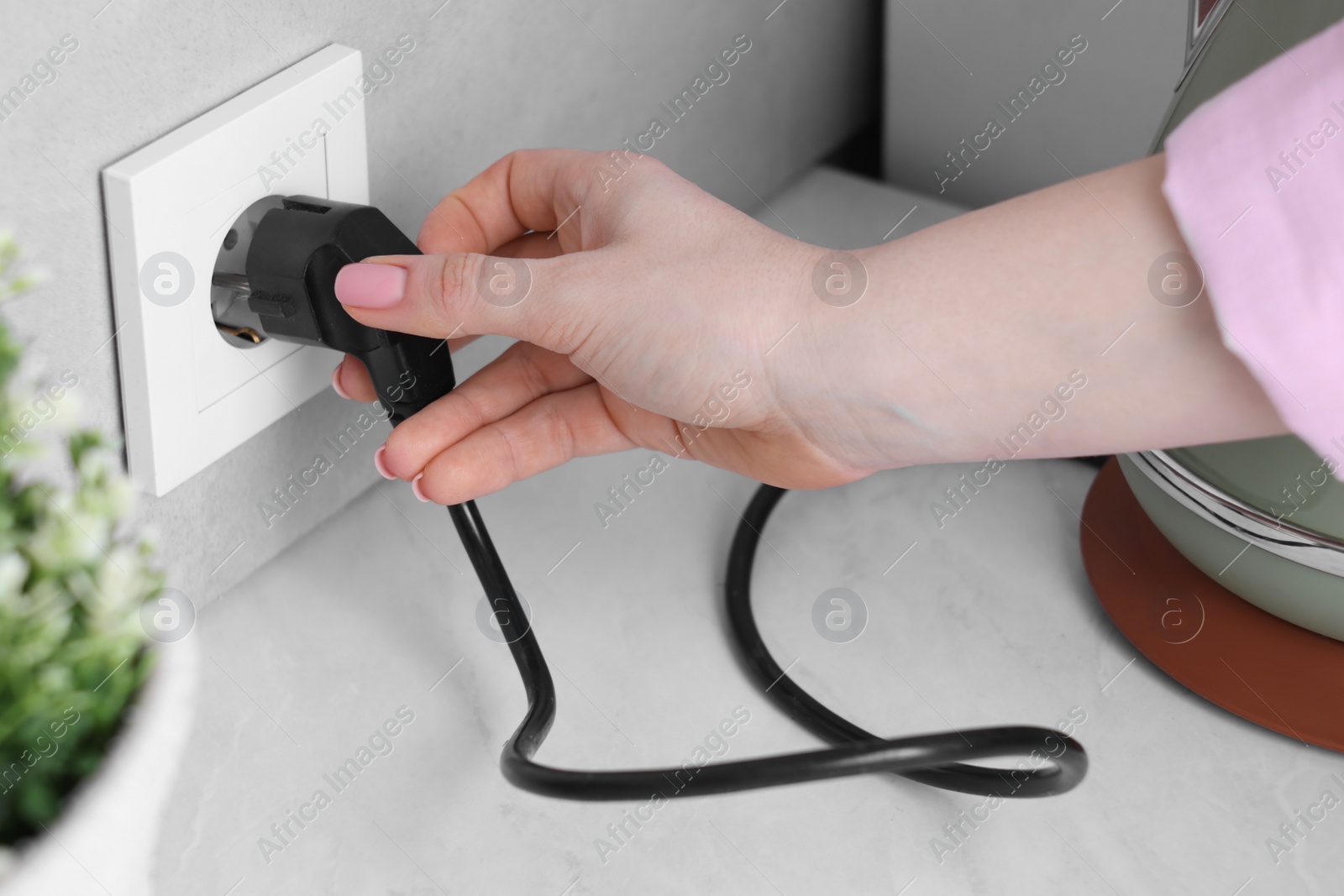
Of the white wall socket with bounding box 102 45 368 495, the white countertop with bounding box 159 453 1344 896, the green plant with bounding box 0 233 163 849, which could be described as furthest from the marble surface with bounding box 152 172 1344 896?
the green plant with bounding box 0 233 163 849

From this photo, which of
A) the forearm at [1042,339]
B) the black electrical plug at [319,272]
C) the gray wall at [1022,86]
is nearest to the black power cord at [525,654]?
the black electrical plug at [319,272]

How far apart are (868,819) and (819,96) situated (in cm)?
55

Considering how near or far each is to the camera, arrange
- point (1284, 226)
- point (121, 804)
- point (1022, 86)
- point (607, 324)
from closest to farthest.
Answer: point (121, 804) → point (1284, 226) → point (607, 324) → point (1022, 86)

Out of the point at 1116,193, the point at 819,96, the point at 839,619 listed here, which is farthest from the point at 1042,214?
the point at 819,96

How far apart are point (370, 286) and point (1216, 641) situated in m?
0.38

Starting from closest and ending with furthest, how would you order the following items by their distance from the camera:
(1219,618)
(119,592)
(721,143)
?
(119,592), (1219,618), (721,143)

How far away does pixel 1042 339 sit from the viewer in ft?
1.23

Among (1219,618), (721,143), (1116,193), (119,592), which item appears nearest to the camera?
(119,592)

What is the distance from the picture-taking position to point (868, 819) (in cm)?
42

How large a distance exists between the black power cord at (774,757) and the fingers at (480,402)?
29mm

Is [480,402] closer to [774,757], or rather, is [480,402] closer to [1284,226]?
[774,757]

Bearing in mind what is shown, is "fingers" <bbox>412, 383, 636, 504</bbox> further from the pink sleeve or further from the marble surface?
the pink sleeve

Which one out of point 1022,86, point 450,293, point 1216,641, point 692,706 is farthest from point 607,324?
point 1022,86

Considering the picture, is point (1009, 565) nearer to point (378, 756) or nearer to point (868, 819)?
point (868, 819)
